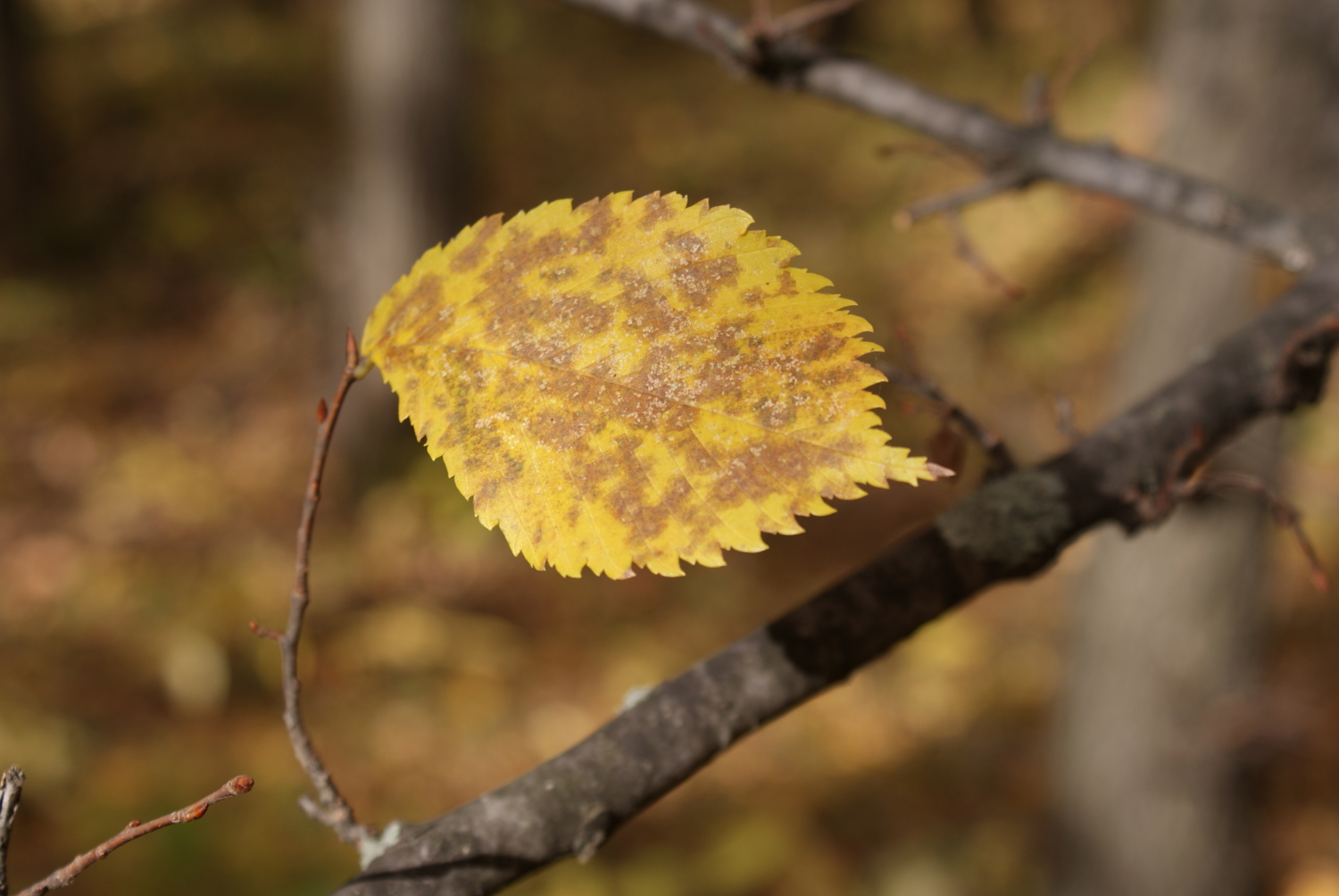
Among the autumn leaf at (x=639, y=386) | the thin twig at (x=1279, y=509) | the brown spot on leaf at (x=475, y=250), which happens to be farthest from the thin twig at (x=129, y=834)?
the thin twig at (x=1279, y=509)

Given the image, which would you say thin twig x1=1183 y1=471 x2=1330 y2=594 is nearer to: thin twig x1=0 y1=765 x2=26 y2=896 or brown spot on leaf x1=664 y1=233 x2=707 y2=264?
brown spot on leaf x1=664 y1=233 x2=707 y2=264

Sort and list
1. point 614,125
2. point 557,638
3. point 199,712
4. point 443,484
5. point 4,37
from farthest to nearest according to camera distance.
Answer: point 614,125, point 4,37, point 443,484, point 557,638, point 199,712

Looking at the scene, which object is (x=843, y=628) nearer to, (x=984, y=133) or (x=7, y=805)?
(x=7, y=805)

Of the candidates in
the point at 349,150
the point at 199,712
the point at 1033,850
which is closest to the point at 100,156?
the point at 349,150

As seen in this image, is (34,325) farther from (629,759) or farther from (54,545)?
(629,759)

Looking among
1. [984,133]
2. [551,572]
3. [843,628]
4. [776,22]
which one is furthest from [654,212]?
[551,572]

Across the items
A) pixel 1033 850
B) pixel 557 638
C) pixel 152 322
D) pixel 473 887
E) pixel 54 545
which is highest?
pixel 473 887
